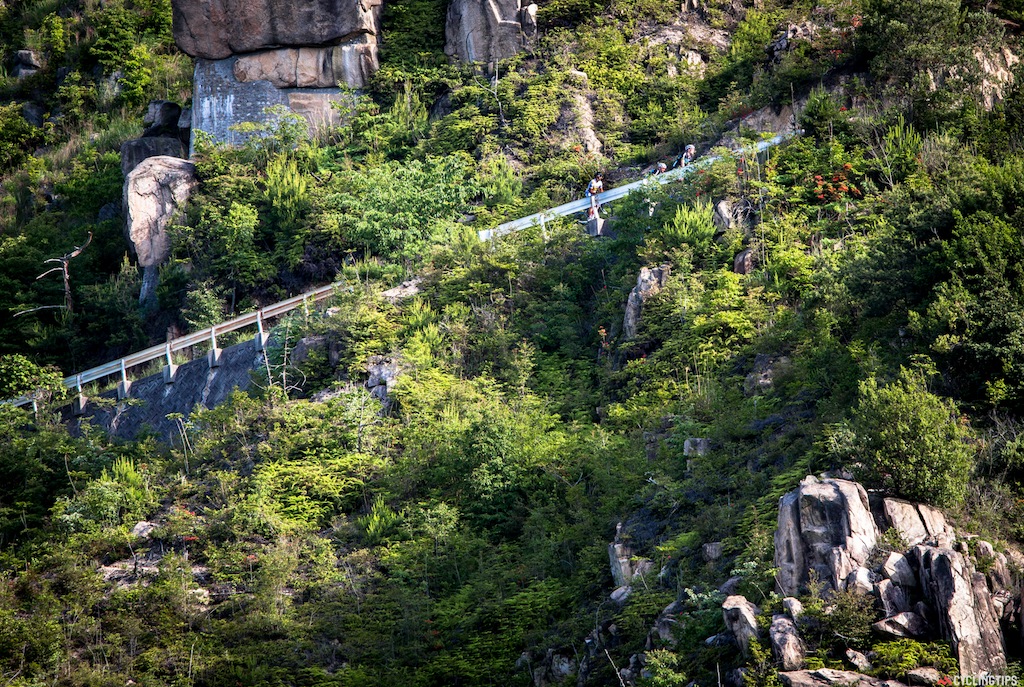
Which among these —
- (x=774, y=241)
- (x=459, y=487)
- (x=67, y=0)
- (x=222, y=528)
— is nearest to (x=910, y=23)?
(x=774, y=241)

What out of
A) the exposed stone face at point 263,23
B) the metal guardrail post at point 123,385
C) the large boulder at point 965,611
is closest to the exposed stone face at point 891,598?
the large boulder at point 965,611

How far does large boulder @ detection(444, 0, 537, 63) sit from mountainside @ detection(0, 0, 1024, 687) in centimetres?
11

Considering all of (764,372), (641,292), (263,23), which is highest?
(263,23)

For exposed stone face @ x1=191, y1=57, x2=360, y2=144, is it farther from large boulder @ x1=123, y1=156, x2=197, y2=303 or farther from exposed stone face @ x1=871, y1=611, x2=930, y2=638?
exposed stone face @ x1=871, y1=611, x2=930, y2=638

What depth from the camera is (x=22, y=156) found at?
3975 cm

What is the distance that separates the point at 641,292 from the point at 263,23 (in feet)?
51.1

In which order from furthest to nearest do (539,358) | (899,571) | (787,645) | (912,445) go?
(539,358) → (912,445) → (899,571) → (787,645)

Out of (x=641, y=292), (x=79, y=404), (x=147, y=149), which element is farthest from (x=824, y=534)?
(x=147, y=149)

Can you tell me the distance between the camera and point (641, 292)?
75.6 ft

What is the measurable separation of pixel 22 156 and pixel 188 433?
1811 cm

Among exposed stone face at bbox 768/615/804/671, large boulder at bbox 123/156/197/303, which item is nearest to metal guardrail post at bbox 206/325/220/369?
large boulder at bbox 123/156/197/303

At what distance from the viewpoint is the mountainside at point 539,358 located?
1494cm

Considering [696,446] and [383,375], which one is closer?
[696,446]

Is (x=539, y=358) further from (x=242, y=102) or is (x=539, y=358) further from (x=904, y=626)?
(x=242, y=102)
